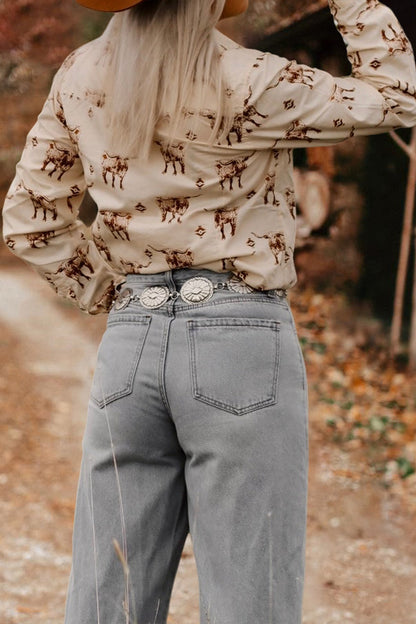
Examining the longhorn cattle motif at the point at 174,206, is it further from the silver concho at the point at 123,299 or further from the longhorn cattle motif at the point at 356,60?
the longhorn cattle motif at the point at 356,60

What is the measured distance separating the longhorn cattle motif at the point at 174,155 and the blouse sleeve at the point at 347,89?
4.8 inches

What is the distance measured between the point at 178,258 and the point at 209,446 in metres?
0.29

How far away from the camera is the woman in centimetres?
137

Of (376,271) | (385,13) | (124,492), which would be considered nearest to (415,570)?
(376,271)

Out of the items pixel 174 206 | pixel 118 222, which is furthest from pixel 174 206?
pixel 118 222

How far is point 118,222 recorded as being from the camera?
57.9 inches

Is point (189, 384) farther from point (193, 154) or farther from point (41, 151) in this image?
point (41, 151)

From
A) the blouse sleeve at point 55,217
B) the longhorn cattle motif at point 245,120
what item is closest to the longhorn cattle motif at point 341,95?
the longhorn cattle motif at point 245,120

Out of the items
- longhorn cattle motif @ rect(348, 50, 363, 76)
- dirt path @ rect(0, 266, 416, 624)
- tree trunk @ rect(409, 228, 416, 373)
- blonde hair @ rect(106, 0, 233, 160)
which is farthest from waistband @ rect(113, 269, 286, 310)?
tree trunk @ rect(409, 228, 416, 373)

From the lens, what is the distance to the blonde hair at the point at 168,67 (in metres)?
1.36

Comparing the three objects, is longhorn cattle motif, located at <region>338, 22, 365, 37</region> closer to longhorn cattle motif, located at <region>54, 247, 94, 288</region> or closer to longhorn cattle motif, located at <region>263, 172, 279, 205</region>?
longhorn cattle motif, located at <region>263, 172, 279, 205</region>

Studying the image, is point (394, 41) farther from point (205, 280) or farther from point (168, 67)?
point (205, 280)

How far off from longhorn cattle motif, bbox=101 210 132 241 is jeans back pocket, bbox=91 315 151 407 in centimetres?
13

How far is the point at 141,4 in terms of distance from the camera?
1386 millimetres
